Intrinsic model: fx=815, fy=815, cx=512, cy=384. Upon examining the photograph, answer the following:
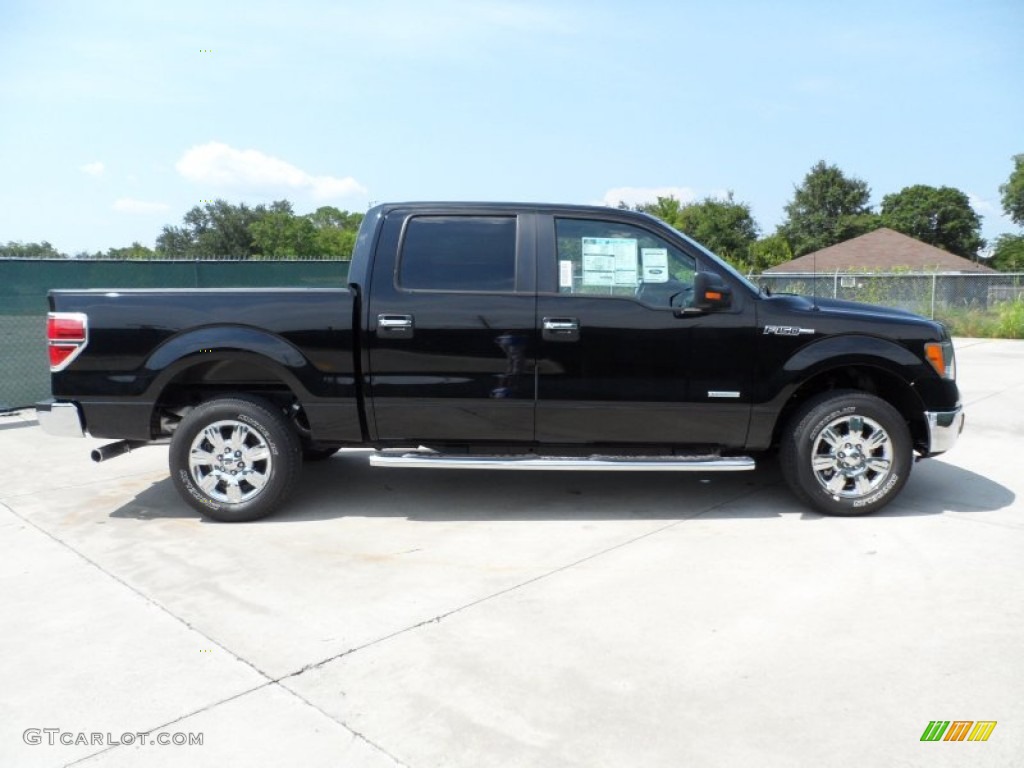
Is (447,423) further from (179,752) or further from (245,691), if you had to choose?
(179,752)

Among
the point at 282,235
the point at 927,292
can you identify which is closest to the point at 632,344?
the point at 927,292

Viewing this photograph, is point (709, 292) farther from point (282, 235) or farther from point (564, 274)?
point (282, 235)

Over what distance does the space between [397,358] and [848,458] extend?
9.37ft

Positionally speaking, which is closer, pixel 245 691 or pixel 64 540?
pixel 245 691

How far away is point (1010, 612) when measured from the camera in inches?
146

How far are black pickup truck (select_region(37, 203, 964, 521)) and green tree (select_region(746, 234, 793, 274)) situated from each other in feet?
127

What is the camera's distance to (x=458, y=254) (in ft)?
16.9

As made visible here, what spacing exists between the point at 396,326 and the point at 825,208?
74.7m

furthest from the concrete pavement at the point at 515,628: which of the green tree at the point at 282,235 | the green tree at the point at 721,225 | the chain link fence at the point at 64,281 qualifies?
the green tree at the point at 282,235

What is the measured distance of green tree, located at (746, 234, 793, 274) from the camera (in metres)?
45.6

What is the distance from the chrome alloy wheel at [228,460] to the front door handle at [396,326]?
102cm

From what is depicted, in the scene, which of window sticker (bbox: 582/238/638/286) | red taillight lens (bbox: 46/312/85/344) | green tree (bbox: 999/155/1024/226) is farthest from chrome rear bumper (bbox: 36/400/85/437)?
green tree (bbox: 999/155/1024/226)

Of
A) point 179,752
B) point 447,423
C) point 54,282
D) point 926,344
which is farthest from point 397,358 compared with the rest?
point 54,282

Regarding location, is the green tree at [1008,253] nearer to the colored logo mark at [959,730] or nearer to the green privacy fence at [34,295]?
the green privacy fence at [34,295]
